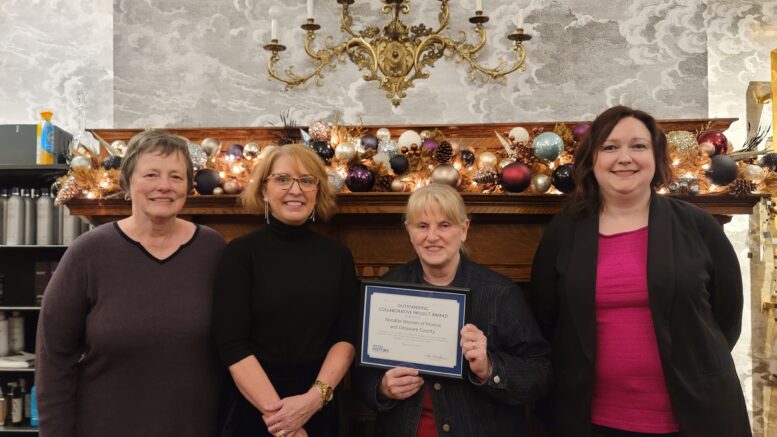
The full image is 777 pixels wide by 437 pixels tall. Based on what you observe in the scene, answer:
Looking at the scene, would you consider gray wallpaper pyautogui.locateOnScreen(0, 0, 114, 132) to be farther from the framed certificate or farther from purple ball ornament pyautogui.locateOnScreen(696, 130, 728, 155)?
purple ball ornament pyautogui.locateOnScreen(696, 130, 728, 155)

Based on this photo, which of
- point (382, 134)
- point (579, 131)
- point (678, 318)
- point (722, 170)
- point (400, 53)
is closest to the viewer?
point (678, 318)

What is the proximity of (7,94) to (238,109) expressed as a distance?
176cm

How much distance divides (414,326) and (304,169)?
0.62 meters

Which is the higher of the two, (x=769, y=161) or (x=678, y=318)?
(x=769, y=161)

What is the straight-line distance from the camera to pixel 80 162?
254cm

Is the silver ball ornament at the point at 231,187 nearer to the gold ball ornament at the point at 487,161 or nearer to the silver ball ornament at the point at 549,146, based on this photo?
the gold ball ornament at the point at 487,161

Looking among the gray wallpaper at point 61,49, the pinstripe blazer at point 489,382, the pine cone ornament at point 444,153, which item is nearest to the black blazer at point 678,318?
the pinstripe blazer at point 489,382

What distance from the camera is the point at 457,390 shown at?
166cm

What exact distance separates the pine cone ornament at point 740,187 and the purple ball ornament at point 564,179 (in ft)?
2.34

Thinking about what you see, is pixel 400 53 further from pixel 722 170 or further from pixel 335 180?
pixel 722 170

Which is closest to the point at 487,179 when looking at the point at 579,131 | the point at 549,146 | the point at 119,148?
the point at 549,146

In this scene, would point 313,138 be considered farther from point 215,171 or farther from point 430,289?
point 430,289

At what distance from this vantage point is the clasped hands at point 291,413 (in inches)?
A: 65.4

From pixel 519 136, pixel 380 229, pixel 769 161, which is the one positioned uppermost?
pixel 519 136
